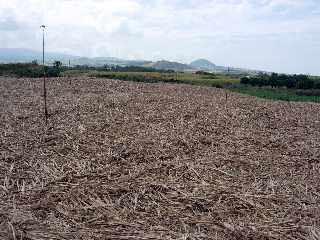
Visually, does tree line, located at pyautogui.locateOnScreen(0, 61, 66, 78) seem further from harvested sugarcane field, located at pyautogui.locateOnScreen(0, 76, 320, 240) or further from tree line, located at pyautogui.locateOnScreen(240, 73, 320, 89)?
harvested sugarcane field, located at pyautogui.locateOnScreen(0, 76, 320, 240)

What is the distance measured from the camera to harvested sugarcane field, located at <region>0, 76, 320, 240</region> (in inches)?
189

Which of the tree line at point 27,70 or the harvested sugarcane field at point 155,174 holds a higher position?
the tree line at point 27,70

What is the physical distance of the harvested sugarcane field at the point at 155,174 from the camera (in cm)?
480

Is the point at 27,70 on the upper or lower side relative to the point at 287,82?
upper

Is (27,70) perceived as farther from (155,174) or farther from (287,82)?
(155,174)

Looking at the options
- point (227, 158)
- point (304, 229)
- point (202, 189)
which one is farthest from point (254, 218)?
point (227, 158)

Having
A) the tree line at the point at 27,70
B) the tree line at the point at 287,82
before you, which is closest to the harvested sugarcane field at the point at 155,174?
the tree line at the point at 27,70

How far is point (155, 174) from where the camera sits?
6.43 metres

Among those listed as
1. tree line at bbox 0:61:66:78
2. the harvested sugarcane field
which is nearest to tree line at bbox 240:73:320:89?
tree line at bbox 0:61:66:78

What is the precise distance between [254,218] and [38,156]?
3.91 m

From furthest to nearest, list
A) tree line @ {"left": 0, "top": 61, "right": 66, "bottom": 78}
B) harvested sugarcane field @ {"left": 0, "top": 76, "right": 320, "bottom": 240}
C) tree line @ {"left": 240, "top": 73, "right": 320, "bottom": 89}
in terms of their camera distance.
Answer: tree line @ {"left": 240, "top": 73, "right": 320, "bottom": 89}
tree line @ {"left": 0, "top": 61, "right": 66, "bottom": 78}
harvested sugarcane field @ {"left": 0, "top": 76, "right": 320, "bottom": 240}

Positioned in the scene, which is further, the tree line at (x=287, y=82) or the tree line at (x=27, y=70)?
the tree line at (x=287, y=82)

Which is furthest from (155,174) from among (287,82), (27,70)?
(287,82)

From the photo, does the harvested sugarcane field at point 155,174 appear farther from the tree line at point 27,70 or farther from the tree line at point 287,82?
the tree line at point 287,82
